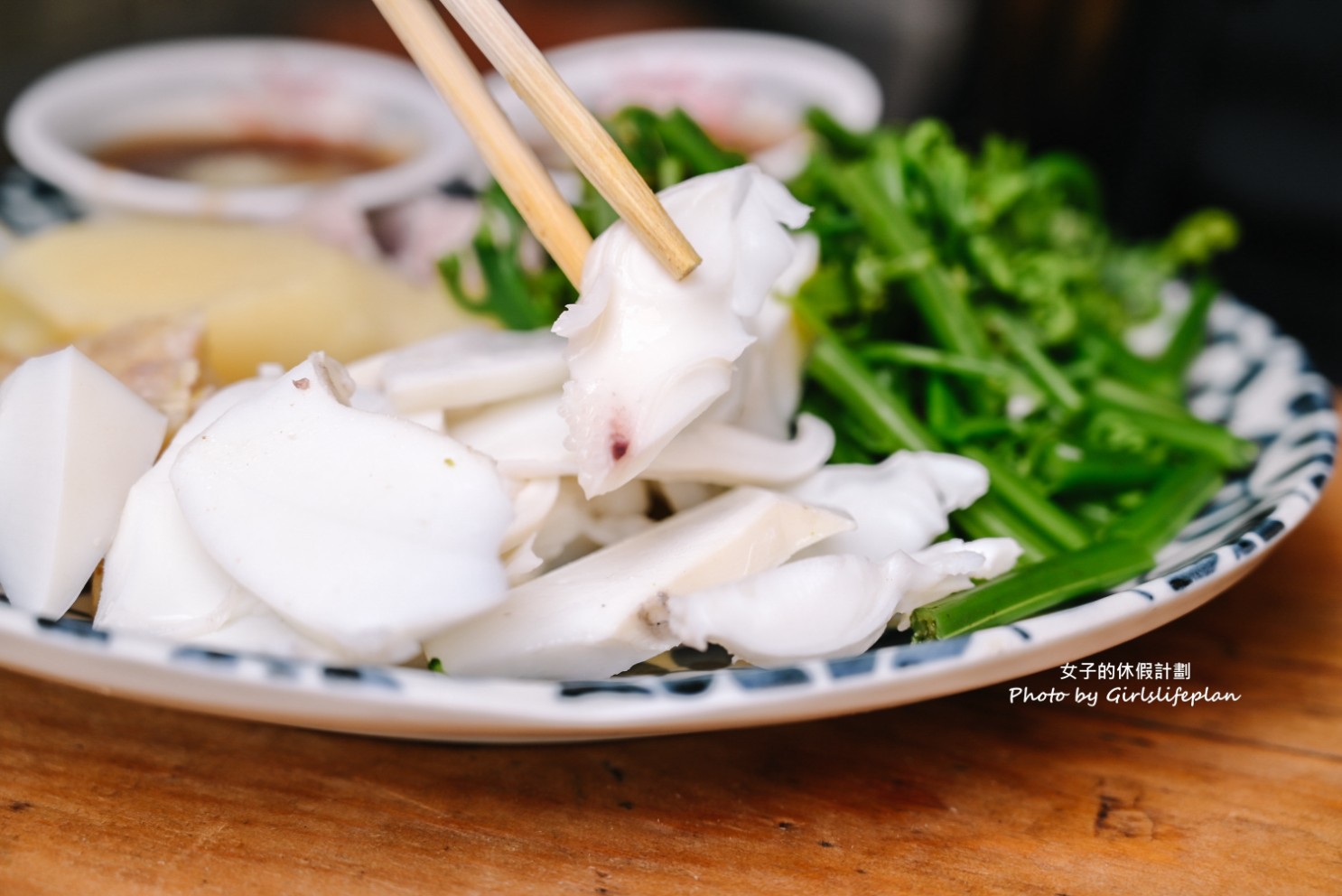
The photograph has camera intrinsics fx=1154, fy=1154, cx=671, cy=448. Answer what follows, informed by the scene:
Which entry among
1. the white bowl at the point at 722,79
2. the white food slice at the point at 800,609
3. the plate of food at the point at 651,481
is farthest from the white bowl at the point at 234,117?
the white food slice at the point at 800,609

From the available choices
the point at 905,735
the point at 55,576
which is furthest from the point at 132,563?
the point at 905,735

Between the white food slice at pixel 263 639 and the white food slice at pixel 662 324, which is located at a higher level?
the white food slice at pixel 662 324

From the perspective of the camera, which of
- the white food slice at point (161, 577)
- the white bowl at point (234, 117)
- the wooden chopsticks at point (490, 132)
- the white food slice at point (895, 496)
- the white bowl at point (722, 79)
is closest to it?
the white food slice at point (161, 577)

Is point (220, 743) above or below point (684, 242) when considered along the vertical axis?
below

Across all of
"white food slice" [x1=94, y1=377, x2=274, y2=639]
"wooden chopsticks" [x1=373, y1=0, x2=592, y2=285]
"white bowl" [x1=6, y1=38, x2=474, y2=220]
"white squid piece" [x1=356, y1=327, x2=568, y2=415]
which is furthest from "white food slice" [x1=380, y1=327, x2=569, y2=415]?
"white bowl" [x1=6, y1=38, x2=474, y2=220]

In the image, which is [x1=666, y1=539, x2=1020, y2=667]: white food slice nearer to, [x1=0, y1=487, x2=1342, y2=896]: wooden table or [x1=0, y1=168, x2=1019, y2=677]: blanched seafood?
[x1=0, y1=168, x2=1019, y2=677]: blanched seafood

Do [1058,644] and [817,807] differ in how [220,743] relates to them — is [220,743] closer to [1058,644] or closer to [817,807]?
[817,807]

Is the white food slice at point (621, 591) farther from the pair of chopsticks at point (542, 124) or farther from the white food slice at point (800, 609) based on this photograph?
the pair of chopsticks at point (542, 124)
